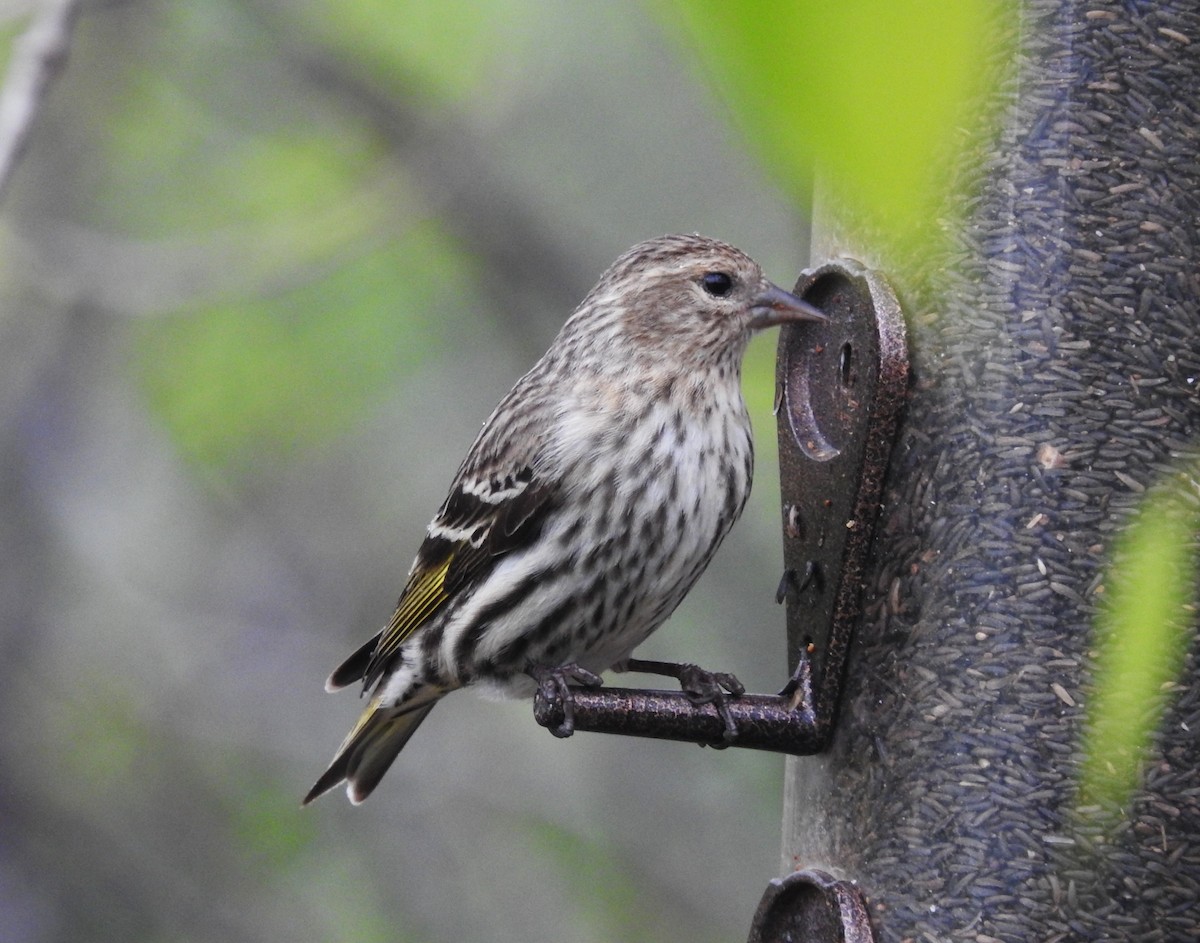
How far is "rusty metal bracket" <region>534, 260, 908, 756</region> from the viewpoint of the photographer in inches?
151

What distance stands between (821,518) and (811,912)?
2.85 feet

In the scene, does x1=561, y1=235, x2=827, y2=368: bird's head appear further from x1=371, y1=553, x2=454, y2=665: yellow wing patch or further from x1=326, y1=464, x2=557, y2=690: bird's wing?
x1=371, y1=553, x2=454, y2=665: yellow wing patch

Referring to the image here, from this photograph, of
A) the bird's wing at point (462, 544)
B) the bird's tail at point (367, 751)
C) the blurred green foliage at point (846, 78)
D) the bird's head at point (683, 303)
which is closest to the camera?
the blurred green foliage at point (846, 78)

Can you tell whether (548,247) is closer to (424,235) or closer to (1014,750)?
(424,235)

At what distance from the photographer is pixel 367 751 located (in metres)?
5.40

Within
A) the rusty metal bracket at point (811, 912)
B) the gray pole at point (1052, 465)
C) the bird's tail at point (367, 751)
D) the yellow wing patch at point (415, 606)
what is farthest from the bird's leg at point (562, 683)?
the bird's tail at point (367, 751)

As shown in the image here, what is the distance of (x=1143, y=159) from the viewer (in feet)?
11.6

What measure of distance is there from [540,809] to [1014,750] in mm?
4898

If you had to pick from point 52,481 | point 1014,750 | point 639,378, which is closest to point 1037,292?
point 1014,750

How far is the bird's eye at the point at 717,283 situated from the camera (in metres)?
4.77

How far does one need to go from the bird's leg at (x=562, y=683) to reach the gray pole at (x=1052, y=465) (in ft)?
2.38

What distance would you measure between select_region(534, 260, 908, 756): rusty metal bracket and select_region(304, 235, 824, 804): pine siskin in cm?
16

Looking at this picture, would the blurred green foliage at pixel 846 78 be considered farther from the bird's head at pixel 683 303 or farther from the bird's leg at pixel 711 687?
the bird's head at pixel 683 303

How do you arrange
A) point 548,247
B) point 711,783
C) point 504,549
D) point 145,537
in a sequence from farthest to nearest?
point 145,537
point 711,783
point 548,247
point 504,549
